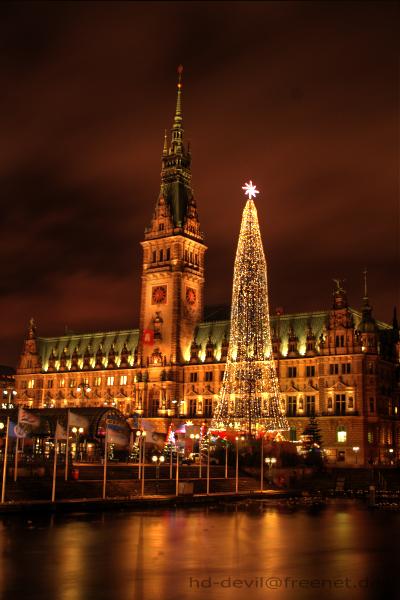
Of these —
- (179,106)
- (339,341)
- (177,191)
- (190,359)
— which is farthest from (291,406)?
(179,106)

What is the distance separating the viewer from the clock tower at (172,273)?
484 feet

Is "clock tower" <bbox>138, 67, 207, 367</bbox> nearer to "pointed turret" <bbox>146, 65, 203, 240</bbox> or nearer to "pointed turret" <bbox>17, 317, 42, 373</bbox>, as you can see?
"pointed turret" <bbox>146, 65, 203, 240</bbox>

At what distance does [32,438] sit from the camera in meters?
103

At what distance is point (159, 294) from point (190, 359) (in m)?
14.2

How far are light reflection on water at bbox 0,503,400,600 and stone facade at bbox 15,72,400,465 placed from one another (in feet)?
240

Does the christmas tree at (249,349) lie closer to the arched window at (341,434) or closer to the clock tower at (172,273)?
the arched window at (341,434)

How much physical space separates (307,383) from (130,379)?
40.5 metres

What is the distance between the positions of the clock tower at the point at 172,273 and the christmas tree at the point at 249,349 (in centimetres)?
4573

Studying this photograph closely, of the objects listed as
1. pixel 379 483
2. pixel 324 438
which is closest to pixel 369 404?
pixel 324 438

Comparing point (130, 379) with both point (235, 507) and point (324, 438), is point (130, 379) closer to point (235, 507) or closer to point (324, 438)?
point (324, 438)

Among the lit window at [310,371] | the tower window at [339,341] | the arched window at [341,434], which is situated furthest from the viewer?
the lit window at [310,371]

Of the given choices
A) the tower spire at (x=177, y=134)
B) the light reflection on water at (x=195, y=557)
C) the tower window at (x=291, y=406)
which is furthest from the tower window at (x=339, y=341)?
the light reflection on water at (x=195, y=557)

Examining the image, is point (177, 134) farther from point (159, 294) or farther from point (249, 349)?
point (249, 349)

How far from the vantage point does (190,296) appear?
15062 cm
